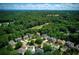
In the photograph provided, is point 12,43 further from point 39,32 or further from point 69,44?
point 69,44

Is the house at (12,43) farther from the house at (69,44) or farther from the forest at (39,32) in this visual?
the house at (69,44)

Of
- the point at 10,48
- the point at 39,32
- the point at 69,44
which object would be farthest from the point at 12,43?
the point at 69,44

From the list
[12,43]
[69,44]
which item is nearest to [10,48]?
[12,43]

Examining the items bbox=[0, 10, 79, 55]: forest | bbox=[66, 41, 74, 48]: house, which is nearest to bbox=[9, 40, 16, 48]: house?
Answer: bbox=[0, 10, 79, 55]: forest

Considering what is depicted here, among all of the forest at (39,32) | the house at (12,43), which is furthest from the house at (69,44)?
the house at (12,43)

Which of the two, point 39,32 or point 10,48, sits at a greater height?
point 39,32

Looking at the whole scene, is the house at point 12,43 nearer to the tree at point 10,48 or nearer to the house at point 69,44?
the tree at point 10,48

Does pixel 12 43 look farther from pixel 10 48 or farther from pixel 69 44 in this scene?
pixel 69 44

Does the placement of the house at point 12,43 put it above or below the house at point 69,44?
above
